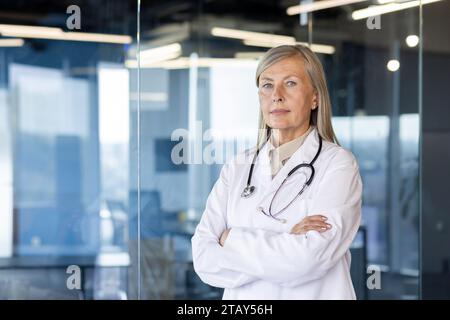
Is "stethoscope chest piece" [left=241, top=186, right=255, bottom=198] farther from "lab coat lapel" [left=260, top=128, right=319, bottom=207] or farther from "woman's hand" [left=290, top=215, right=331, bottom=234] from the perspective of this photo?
"woman's hand" [left=290, top=215, right=331, bottom=234]

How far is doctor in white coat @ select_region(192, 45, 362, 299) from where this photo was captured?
5.87ft

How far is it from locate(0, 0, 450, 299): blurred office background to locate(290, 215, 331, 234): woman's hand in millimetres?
2300

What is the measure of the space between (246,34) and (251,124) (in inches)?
32.3

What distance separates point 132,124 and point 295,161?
2.48 m

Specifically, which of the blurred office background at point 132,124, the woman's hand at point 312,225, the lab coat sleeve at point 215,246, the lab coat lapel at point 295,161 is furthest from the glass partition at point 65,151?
the woman's hand at point 312,225

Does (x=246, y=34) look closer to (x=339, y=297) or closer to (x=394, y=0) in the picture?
(x=394, y=0)

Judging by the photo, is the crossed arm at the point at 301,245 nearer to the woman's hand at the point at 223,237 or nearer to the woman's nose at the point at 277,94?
the woman's hand at the point at 223,237

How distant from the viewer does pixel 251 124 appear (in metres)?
3.78

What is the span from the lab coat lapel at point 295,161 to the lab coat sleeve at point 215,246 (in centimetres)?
14

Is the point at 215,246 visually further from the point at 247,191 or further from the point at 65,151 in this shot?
the point at 65,151

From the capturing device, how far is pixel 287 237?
1.79m

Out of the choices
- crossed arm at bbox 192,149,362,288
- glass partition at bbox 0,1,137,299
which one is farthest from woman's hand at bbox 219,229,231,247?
glass partition at bbox 0,1,137,299

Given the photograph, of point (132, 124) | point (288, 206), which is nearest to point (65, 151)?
point (132, 124)

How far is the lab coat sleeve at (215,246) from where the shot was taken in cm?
188
